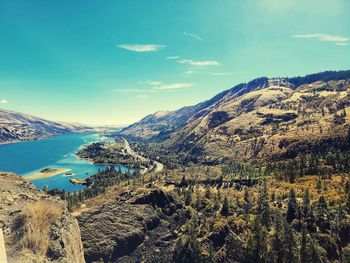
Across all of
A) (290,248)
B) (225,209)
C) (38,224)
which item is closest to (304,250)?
(290,248)

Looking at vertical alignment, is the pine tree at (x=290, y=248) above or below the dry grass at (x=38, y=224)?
below

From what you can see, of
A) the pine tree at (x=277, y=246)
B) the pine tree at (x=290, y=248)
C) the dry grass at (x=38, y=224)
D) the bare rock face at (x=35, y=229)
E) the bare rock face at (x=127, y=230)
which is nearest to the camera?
the bare rock face at (x=35, y=229)

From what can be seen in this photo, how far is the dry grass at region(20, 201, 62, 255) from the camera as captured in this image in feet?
98.5

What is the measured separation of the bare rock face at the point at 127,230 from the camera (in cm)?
9188

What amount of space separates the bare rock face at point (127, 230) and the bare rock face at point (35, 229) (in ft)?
186

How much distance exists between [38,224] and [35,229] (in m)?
1.09

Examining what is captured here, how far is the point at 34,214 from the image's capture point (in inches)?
1303

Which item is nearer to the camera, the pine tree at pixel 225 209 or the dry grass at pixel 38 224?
the dry grass at pixel 38 224

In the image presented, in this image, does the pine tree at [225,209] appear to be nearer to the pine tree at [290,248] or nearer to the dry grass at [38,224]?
the pine tree at [290,248]

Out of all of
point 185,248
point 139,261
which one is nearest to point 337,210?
point 185,248

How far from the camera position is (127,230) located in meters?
99.4

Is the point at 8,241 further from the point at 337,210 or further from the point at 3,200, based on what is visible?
the point at 337,210

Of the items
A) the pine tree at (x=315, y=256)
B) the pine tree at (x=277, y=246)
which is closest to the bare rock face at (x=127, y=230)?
the pine tree at (x=277, y=246)

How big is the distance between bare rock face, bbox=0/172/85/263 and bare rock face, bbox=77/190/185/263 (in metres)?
56.8
